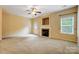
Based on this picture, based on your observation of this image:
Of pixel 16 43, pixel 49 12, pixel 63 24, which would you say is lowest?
pixel 16 43

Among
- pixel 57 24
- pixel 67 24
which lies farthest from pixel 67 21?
pixel 57 24

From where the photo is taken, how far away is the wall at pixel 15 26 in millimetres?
3025

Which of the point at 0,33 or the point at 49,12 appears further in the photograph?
the point at 49,12

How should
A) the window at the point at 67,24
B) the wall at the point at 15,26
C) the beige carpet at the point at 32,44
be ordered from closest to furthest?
1. the window at the point at 67,24
2. the wall at the point at 15,26
3. the beige carpet at the point at 32,44

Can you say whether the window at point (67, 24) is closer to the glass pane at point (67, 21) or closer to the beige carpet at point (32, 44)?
the glass pane at point (67, 21)

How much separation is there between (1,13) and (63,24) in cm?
185

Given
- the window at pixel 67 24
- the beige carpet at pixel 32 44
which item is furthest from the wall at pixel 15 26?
the window at pixel 67 24

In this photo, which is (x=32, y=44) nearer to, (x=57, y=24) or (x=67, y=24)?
(x=57, y=24)

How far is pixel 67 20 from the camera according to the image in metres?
3.00

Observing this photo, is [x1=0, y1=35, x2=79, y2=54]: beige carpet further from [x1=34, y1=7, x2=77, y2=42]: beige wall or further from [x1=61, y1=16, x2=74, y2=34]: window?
[x1=61, y1=16, x2=74, y2=34]: window

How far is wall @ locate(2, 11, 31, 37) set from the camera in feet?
9.93

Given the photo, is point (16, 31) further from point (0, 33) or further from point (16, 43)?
point (16, 43)

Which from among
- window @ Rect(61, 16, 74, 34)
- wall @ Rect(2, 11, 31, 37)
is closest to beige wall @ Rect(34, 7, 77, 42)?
window @ Rect(61, 16, 74, 34)

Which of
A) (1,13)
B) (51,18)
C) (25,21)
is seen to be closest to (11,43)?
(25,21)
